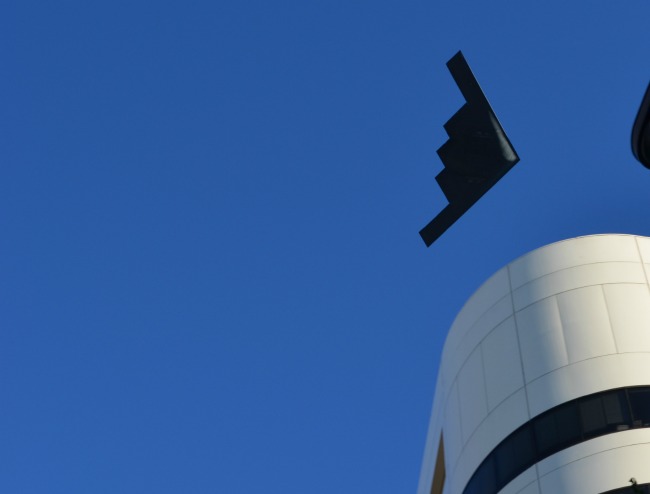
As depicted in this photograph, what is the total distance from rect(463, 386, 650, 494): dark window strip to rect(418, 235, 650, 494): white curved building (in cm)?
3

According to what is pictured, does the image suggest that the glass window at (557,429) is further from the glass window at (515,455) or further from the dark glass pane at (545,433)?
the glass window at (515,455)

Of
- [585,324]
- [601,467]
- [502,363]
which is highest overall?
[585,324]

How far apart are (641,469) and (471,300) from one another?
802 cm

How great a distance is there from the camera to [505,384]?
2812 centimetres

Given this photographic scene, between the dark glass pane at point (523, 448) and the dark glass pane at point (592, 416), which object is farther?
the dark glass pane at point (523, 448)

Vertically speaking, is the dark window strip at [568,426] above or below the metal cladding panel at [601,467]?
above

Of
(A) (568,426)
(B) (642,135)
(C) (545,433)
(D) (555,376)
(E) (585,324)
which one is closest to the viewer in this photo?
(B) (642,135)

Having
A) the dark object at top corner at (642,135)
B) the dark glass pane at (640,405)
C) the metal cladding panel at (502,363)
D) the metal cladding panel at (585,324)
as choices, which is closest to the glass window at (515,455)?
the metal cladding panel at (502,363)

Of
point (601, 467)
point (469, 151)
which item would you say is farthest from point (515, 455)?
point (469, 151)

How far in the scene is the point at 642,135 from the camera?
339 inches

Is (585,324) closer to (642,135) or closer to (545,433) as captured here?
(545,433)

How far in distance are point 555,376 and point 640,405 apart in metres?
2.11

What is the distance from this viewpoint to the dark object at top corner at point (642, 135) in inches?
332

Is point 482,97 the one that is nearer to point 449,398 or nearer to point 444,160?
point 444,160
